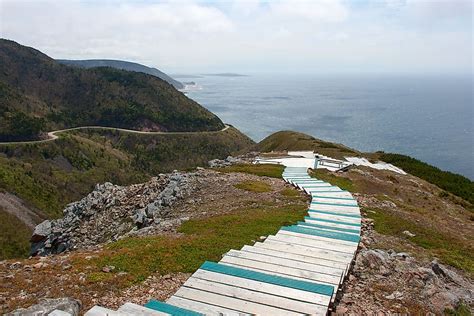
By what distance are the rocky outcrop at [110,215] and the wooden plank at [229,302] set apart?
10519 millimetres

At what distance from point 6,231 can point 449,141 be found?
150 meters

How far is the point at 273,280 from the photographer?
28.9 feet

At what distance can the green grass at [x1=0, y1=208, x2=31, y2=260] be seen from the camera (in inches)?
2131

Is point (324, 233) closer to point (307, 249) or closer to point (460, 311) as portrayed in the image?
point (307, 249)

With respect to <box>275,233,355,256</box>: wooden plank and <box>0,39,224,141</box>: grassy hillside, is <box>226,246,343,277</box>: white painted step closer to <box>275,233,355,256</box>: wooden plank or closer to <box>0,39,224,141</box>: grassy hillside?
<box>275,233,355,256</box>: wooden plank

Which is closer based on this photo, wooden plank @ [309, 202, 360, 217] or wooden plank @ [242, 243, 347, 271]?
wooden plank @ [242, 243, 347, 271]

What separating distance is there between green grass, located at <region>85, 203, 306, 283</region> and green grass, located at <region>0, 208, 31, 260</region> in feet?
150

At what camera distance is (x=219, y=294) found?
812 centimetres

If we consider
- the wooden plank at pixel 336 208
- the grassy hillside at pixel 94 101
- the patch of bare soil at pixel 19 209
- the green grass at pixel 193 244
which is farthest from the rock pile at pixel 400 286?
the grassy hillside at pixel 94 101

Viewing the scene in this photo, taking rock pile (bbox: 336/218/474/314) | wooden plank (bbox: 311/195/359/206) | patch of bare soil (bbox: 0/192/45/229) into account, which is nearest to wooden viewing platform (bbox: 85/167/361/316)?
rock pile (bbox: 336/218/474/314)

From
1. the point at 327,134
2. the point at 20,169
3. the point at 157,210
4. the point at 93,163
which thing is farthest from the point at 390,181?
the point at 327,134

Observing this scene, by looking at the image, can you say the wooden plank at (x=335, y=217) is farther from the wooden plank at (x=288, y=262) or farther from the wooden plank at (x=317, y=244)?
the wooden plank at (x=288, y=262)

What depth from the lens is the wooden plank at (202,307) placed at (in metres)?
7.33

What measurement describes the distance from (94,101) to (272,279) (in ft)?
609
